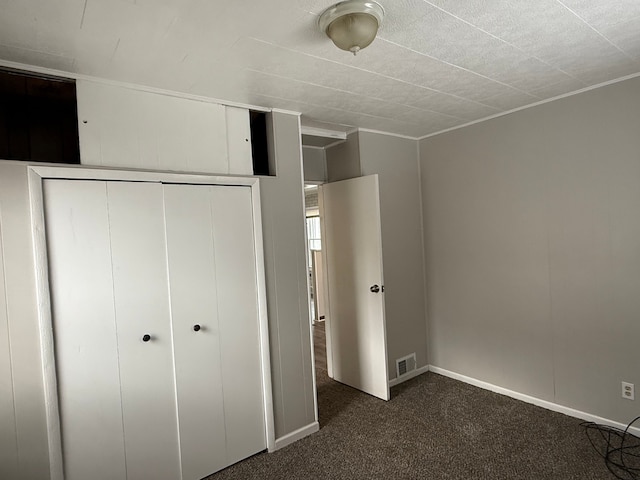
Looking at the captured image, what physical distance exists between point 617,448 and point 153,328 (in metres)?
3.01

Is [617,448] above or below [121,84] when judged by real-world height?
below

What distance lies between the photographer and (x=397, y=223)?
3.54m

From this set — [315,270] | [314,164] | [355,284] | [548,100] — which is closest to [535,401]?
[355,284]

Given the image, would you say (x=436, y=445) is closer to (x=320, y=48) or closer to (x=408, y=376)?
(x=408, y=376)

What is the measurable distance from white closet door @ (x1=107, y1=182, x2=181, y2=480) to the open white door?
5.46 ft

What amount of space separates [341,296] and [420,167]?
1.55 meters

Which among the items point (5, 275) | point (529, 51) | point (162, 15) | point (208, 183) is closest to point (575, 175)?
point (529, 51)

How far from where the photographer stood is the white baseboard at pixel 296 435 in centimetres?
255

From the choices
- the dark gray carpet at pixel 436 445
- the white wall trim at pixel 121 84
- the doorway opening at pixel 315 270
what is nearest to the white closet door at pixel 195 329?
the dark gray carpet at pixel 436 445

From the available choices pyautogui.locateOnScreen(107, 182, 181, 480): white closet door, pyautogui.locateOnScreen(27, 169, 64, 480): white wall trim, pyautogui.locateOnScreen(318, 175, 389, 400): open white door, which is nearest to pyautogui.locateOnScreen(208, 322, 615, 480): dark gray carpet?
pyautogui.locateOnScreen(318, 175, 389, 400): open white door

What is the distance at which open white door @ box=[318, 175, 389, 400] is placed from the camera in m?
3.09

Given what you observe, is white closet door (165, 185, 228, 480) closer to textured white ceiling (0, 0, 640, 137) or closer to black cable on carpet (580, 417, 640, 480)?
textured white ceiling (0, 0, 640, 137)

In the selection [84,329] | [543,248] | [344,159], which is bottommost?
[84,329]

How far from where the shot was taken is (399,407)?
9.91 feet
